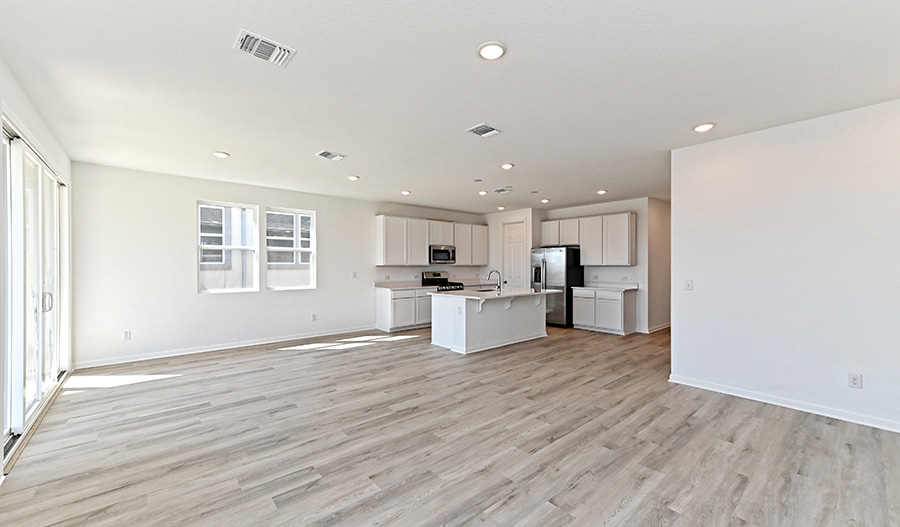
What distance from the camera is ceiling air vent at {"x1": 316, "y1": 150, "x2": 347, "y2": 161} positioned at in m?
4.24

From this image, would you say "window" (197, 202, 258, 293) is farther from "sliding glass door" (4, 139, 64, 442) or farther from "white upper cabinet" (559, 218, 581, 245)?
"white upper cabinet" (559, 218, 581, 245)

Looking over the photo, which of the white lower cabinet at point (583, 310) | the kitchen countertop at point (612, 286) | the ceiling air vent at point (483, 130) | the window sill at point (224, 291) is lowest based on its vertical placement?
the white lower cabinet at point (583, 310)

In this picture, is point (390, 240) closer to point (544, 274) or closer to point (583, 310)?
point (544, 274)

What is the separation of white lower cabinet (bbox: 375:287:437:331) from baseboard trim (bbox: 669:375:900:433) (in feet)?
14.7

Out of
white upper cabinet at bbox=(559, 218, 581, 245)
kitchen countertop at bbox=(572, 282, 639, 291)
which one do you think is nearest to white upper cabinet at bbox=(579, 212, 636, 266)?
white upper cabinet at bbox=(559, 218, 581, 245)

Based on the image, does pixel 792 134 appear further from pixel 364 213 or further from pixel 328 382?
pixel 364 213

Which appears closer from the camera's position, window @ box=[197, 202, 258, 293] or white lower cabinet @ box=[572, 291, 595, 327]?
window @ box=[197, 202, 258, 293]

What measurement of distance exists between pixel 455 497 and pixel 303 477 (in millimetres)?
944

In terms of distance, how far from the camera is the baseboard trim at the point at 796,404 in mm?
2959

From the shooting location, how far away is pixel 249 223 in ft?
20.0

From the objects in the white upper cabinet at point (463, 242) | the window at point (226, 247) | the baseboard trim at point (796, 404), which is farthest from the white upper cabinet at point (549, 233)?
the window at point (226, 247)

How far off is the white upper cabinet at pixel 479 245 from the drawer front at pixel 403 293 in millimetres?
2012

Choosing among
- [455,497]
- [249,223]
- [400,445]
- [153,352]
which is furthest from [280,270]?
[455,497]

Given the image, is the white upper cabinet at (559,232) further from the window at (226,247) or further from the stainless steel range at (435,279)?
the window at (226,247)
